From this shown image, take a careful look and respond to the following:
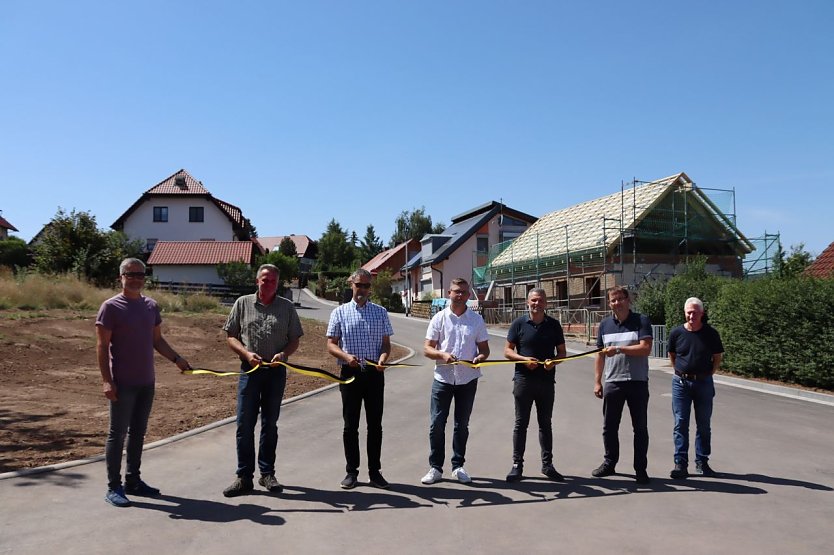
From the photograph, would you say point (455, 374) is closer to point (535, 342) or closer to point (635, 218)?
point (535, 342)

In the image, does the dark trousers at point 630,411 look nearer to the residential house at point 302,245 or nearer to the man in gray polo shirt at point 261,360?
the man in gray polo shirt at point 261,360

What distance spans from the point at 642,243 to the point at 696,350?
25.8 meters

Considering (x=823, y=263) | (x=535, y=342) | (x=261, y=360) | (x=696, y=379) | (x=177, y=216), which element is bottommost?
(x=696, y=379)

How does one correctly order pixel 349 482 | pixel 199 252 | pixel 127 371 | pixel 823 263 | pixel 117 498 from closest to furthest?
1. pixel 117 498
2. pixel 127 371
3. pixel 349 482
4. pixel 823 263
5. pixel 199 252

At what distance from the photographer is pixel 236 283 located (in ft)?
151

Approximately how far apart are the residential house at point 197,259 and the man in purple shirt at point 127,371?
46333 millimetres

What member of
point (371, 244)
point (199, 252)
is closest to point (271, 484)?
point (199, 252)

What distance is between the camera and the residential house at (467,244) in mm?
51938

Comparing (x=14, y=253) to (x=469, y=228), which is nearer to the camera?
(x=14, y=253)

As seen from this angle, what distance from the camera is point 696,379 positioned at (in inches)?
266

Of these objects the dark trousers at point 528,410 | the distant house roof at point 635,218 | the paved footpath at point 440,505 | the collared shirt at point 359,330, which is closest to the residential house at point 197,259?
the distant house roof at point 635,218

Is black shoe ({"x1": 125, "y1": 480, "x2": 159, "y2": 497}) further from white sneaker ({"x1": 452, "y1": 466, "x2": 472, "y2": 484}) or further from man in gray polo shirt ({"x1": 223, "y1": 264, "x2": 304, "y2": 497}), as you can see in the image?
white sneaker ({"x1": 452, "y1": 466, "x2": 472, "y2": 484})

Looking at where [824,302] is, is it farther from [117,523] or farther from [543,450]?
[117,523]

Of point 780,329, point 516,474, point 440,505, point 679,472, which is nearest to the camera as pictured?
point 440,505
